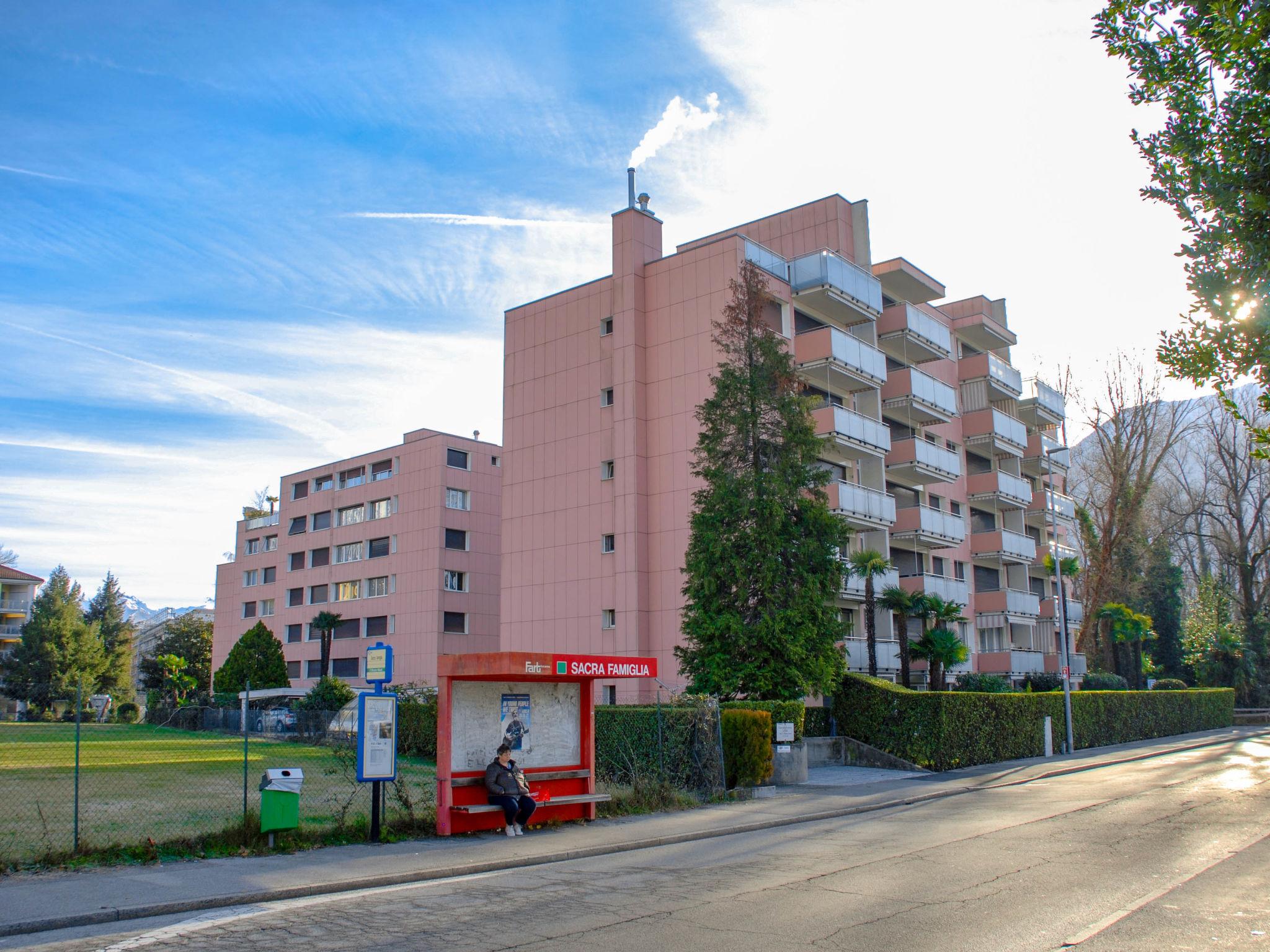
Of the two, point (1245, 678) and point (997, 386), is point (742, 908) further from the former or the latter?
point (1245, 678)

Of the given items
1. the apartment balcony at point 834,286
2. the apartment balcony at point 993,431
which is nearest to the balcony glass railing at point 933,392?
the apartment balcony at point 834,286

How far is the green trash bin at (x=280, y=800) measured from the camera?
1307 centimetres

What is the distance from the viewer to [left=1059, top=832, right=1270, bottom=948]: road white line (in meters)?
8.06

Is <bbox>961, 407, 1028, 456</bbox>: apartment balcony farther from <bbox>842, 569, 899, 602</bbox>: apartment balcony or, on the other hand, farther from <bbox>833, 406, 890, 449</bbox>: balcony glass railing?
<bbox>842, 569, 899, 602</bbox>: apartment balcony

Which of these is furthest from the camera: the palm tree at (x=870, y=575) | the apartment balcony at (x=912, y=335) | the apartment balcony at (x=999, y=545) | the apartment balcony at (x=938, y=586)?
the apartment balcony at (x=999, y=545)

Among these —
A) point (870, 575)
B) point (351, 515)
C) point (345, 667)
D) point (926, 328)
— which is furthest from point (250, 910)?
point (351, 515)

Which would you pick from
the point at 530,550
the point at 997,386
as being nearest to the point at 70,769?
the point at 530,550

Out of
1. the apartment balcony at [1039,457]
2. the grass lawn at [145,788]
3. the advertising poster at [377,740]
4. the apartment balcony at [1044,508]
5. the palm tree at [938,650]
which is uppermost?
the apartment balcony at [1039,457]

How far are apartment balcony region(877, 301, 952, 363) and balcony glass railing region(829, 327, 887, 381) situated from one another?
2802mm

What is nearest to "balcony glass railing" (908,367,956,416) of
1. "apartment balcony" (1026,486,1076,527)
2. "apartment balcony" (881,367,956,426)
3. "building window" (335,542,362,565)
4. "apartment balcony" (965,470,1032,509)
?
"apartment balcony" (881,367,956,426)

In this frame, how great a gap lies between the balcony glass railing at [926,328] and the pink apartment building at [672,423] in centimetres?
13

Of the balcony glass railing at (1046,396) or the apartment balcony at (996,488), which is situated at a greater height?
the balcony glass railing at (1046,396)

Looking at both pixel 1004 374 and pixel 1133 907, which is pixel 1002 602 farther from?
pixel 1133 907

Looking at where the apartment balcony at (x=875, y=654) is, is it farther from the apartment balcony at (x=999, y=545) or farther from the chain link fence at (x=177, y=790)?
the chain link fence at (x=177, y=790)
